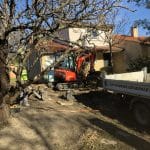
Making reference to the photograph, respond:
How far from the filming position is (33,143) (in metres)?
11.6

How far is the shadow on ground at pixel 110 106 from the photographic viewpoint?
1531cm

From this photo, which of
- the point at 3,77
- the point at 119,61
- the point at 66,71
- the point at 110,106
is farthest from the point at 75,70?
the point at 119,61

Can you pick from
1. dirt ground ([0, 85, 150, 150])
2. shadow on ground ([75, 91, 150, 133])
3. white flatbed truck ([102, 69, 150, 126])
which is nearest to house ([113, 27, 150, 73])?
shadow on ground ([75, 91, 150, 133])

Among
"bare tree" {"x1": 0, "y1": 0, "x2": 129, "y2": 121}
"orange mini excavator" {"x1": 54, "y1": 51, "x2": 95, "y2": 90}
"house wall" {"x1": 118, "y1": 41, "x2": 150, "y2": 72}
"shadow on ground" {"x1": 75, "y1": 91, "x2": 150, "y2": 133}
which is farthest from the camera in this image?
"house wall" {"x1": 118, "y1": 41, "x2": 150, "y2": 72}

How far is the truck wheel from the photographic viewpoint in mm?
14648

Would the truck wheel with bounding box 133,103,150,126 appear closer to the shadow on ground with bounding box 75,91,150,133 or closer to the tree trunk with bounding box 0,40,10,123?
the shadow on ground with bounding box 75,91,150,133

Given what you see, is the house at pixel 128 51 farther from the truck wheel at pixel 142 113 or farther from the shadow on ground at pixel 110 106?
the truck wheel at pixel 142 113

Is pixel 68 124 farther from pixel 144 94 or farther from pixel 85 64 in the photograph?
pixel 85 64

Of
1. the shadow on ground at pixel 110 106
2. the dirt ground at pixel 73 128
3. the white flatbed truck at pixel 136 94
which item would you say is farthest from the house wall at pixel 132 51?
the white flatbed truck at pixel 136 94

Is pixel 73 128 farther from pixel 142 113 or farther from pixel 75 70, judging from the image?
pixel 75 70

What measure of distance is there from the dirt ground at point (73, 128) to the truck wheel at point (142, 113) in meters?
0.29

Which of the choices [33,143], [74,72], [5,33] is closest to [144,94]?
[33,143]

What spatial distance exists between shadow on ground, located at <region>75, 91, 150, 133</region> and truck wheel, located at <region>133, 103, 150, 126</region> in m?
0.22

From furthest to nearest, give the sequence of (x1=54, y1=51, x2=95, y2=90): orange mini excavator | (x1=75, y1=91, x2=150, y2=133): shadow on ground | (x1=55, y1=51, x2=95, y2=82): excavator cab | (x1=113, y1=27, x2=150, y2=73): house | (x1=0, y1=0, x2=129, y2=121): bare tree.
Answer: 1. (x1=113, y1=27, x2=150, y2=73): house
2. (x1=55, y1=51, x2=95, y2=82): excavator cab
3. (x1=54, y1=51, x2=95, y2=90): orange mini excavator
4. (x1=75, y1=91, x2=150, y2=133): shadow on ground
5. (x1=0, y1=0, x2=129, y2=121): bare tree
